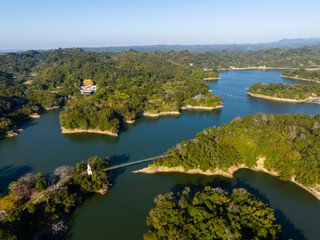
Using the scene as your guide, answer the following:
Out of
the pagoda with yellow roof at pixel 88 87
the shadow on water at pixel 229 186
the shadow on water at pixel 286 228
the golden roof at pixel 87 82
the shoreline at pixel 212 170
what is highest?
the golden roof at pixel 87 82

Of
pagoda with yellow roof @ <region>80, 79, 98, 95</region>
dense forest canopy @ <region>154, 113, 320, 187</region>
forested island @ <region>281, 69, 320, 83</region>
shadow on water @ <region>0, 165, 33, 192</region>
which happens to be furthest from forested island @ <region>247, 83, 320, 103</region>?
shadow on water @ <region>0, 165, 33, 192</region>

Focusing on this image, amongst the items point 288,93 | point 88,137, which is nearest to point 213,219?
point 88,137

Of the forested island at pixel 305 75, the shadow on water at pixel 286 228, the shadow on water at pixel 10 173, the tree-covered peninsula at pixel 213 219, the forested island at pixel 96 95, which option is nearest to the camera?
the tree-covered peninsula at pixel 213 219

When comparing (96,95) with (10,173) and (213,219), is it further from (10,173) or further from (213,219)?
(213,219)

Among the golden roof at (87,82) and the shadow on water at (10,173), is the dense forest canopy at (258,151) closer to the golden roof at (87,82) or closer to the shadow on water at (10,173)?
the shadow on water at (10,173)

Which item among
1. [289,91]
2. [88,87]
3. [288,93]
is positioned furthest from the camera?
[88,87]

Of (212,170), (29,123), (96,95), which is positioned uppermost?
(96,95)

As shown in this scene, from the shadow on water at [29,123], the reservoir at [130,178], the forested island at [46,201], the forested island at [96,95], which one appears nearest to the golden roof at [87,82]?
the forested island at [96,95]

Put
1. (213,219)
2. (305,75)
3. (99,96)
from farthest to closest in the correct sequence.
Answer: (305,75)
(99,96)
(213,219)

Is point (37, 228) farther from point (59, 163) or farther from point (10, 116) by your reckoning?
point (10, 116)

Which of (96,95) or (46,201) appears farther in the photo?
(96,95)
